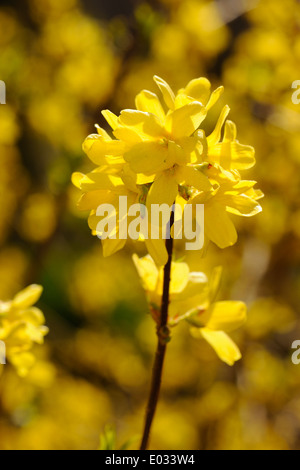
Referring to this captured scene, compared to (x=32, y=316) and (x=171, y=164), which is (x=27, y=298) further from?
(x=171, y=164)

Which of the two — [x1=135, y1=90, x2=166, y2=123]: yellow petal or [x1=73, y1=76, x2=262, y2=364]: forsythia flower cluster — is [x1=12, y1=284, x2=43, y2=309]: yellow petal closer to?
[x1=73, y1=76, x2=262, y2=364]: forsythia flower cluster

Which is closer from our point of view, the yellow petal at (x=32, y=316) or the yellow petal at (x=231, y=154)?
the yellow petal at (x=231, y=154)

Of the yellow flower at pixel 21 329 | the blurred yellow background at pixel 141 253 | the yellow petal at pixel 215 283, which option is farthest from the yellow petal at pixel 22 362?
the blurred yellow background at pixel 141 253

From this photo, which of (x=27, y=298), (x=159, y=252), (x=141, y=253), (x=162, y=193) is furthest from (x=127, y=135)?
(x=141, y=253)

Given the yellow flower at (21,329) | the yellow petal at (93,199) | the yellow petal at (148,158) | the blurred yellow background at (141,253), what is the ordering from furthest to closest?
the blurred yellow background at (141,253)
the yellow flower at (21,329)
the yellow petal at (93,199)
the yellow petal at (148,158)

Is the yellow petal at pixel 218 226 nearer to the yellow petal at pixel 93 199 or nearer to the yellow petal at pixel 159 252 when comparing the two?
the yellow petal at pixel 159 252

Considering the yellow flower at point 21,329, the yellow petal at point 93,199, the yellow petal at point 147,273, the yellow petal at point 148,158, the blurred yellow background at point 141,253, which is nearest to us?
the yellow petal at point 148,158

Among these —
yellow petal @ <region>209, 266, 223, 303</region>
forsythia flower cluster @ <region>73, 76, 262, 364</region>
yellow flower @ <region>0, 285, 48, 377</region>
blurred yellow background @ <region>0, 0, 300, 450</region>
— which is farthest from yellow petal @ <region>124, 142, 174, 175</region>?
blurred yellow background @ <region>0, 0, 300, 450</region>
